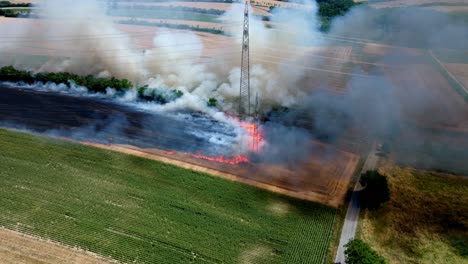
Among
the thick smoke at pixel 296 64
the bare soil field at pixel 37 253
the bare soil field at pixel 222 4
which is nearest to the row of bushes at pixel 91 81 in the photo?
the thick smoke at pixel 296 64

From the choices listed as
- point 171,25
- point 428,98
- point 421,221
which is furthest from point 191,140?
point 171,25

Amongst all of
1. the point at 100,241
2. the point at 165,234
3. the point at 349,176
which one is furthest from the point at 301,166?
the point at 100,241

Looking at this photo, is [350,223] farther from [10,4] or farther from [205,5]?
[10,4]

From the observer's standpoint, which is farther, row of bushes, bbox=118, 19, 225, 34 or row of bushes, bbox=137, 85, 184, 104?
row of bushes, bbox=118, 19, 225, 34

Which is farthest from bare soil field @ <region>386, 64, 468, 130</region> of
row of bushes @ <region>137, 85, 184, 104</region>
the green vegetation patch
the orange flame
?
row of bushes @ <region>137, 85, 184, 104</region>

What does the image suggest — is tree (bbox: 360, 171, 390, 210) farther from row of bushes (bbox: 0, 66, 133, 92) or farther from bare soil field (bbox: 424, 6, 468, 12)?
bare soil field (bbox: 424, 6, 468, 12)

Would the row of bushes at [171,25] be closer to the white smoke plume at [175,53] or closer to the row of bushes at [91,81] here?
the white smoke plume at [175,53]
